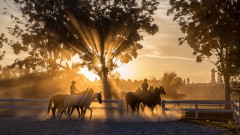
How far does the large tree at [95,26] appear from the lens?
29609mm

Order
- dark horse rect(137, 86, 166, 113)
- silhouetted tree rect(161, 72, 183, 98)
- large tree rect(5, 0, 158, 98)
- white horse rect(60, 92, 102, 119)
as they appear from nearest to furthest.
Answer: white horse rect(60, 92, 102, 119)
dark horse rect(137, 86, 166, 113)
large tree rect(5, 0, 158, 98)
silhouetted tree rect(161, 72, 183, 98)

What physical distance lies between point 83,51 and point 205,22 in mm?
13117

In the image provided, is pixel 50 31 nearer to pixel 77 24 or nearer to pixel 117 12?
pixel 77 24

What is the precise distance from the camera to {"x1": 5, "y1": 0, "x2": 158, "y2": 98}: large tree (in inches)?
1166

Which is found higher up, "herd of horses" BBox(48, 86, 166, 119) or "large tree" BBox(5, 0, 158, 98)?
"large tree" BBox(5, 0, 158, 98)

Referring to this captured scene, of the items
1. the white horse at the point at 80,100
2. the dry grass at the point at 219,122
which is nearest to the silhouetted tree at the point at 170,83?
the dry grass at the point at 219,122

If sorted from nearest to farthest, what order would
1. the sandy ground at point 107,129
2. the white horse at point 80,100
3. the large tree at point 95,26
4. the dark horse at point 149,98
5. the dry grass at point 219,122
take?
the sandy ground at point 107,129
the dry grass at point 219,122
the white horse at point 80,100
the dark horse at point 149,98
the large tree at point 95,26

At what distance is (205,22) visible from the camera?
27844 millimetres

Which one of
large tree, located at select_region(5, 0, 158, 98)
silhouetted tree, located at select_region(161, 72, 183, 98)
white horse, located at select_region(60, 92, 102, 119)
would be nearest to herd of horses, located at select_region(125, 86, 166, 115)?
white horse, located at select_region(60, 92, 102, 119)

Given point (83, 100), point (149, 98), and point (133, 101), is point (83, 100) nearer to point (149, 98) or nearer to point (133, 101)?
point (133, 101)

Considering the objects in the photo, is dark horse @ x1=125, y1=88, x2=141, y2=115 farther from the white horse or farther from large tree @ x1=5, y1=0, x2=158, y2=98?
large tree @ x1=5, y1=0, x2=158, y2=98

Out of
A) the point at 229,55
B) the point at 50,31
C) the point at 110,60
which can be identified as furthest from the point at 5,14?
the point at 229,55

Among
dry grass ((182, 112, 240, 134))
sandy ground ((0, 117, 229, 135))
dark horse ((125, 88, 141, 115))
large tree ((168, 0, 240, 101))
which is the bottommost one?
dry grass ((182, 112, 240, 134))

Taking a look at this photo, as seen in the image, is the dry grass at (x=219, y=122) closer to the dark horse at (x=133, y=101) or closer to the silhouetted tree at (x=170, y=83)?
the dark horse at (x=133, y=101)
